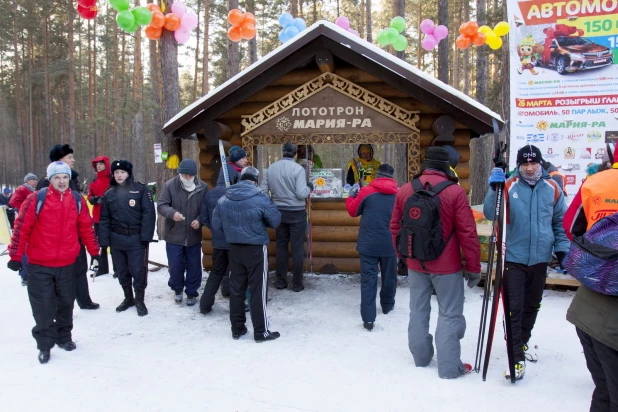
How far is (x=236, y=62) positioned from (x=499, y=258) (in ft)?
40.0

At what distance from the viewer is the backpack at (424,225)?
391 cm

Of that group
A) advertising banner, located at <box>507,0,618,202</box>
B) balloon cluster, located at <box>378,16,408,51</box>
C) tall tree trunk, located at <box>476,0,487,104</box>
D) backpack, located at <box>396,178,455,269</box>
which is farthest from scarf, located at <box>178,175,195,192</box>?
tall tree trunk, located at <box>476,0,487,104</box>

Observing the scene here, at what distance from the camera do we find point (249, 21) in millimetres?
9492

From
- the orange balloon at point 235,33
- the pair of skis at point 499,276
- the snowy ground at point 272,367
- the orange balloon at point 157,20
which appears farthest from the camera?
the orange balloon at point 235,33

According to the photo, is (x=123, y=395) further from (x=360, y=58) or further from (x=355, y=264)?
(x=360, y=58)

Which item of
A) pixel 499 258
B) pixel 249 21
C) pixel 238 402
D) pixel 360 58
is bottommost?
pixel 238 402

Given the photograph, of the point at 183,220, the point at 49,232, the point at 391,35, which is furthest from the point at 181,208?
the point at 391,35

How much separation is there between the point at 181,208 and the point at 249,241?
161 centimetres

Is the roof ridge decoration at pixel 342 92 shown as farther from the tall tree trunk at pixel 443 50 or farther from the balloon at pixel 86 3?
the tall tree trunk at pixel 443 50

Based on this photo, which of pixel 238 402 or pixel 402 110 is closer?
pixel 238 402

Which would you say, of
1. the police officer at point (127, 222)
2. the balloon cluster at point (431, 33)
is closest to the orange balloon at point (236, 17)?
the balloon cluster at point (431, 33)

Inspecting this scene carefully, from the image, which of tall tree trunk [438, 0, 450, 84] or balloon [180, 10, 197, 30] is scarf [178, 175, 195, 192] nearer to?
balloon [180, 10, 197, 30]

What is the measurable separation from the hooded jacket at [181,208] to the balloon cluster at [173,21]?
4105 millimetres

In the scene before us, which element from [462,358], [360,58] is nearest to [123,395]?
[462,358]
